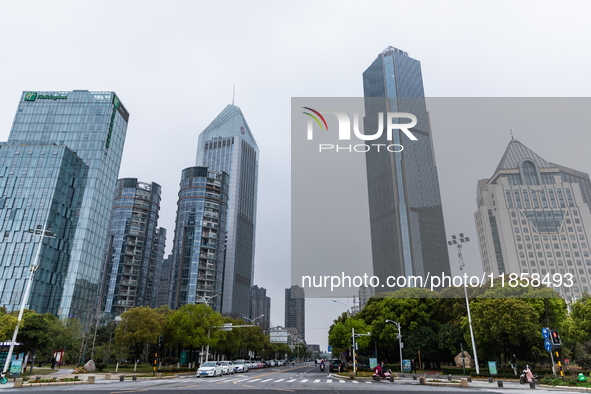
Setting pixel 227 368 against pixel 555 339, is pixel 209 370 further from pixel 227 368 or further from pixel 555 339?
pixel 555 339

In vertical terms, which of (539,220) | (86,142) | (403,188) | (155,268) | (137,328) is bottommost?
(137,328)

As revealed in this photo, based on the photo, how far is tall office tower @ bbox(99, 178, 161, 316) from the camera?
384 feet

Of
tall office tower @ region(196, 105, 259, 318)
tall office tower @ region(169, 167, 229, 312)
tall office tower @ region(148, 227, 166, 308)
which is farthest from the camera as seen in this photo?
tall office tower @ region(196, 105, 259, 318)

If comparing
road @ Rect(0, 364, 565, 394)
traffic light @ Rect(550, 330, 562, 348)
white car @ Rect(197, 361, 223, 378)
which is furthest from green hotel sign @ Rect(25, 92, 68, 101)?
traffic light @ Rect(550, 330, 562, 348)

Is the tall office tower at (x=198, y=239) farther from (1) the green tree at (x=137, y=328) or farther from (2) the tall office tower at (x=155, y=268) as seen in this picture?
(1) the green tree at (x=137, y=328)

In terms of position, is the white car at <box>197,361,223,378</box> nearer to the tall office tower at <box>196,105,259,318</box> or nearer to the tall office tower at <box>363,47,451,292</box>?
the tall office tower at <box>196,105,259,318</box>

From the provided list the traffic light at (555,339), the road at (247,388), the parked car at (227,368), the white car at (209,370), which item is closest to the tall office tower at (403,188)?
the parked car at (227,368)

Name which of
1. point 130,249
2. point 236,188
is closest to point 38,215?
point 130,249

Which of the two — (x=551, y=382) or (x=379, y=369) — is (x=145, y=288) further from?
(x=551, y=382)

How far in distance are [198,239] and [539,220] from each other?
115m

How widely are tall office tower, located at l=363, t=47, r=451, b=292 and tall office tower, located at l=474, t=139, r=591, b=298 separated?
27.0 m

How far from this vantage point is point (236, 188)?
541 feet

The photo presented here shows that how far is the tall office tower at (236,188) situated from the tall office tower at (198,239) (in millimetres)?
17111

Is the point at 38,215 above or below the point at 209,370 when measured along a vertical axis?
above
